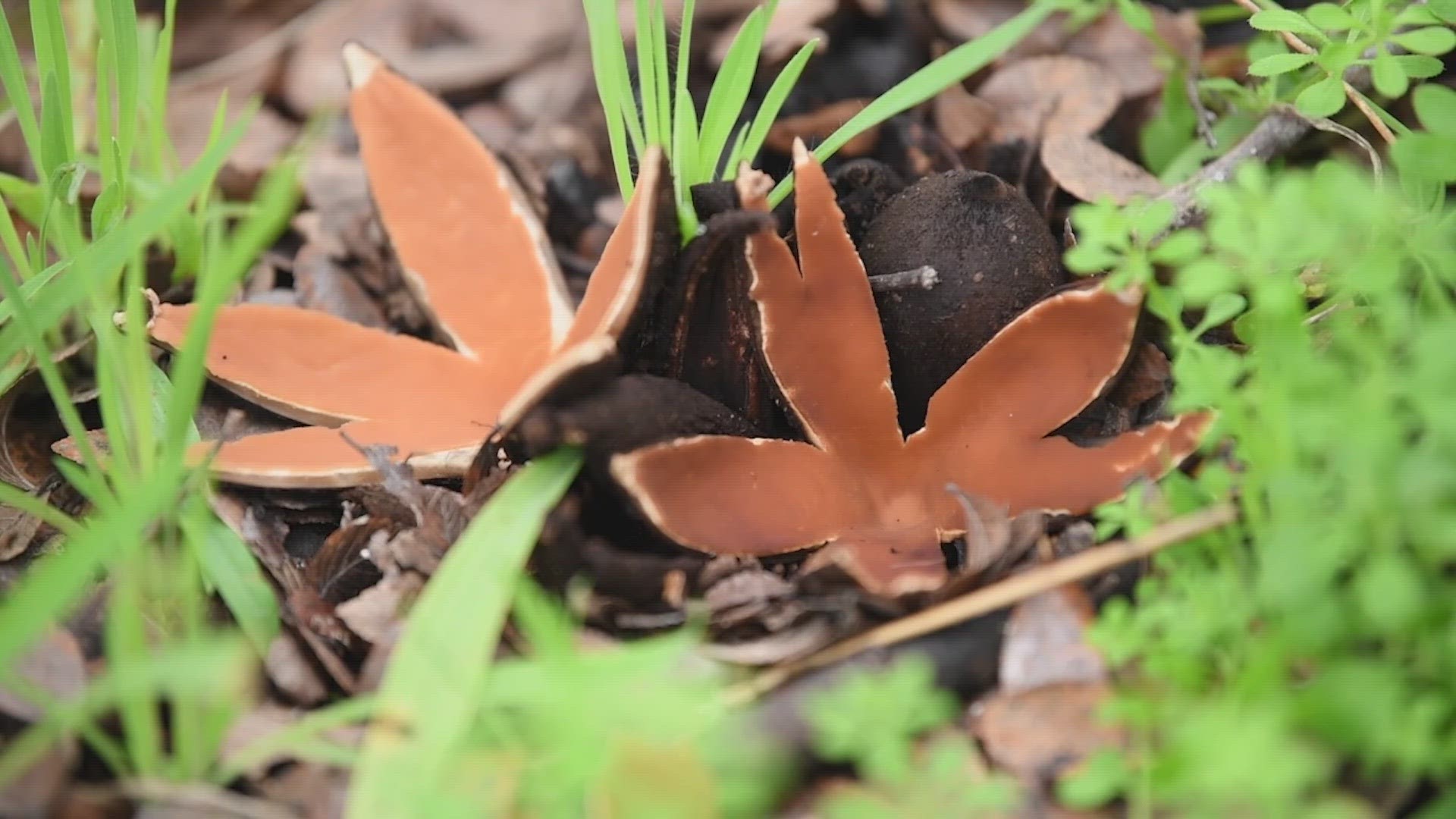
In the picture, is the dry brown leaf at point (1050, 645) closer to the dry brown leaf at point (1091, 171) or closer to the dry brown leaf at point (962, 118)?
the dry brown leaf at point (1091, 171)

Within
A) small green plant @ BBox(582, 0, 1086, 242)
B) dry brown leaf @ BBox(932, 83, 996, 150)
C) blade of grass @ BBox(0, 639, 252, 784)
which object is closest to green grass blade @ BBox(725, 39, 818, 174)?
small green plant @ BBox(582, 0, 1086, 242)

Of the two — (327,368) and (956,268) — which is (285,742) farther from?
(956,268)

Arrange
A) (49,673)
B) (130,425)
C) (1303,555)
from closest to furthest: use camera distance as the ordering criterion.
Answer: (1303,555)
(49,673)
(130,425)

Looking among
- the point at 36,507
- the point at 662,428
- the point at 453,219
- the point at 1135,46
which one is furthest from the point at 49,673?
the point at 1135,46

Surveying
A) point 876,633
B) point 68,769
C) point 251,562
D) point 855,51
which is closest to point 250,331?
point 251,562

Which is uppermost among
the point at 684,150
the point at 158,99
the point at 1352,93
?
the point at 158,99
